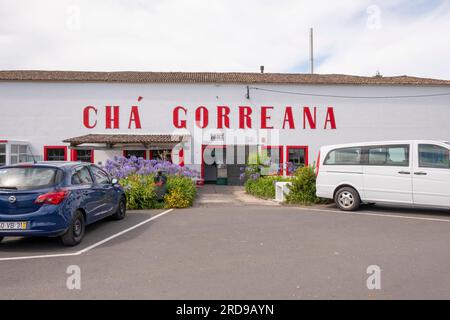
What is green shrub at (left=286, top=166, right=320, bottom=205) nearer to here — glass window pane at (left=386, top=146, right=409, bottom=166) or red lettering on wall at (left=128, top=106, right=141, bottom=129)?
glass window pane at (left=386, top=146, right=409, bottom=166)

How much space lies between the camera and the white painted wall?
61.2 ft

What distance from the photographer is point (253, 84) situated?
63.6 ft

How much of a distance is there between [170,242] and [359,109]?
1698 centimetres

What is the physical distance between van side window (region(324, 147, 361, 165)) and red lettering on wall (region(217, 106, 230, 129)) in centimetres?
1013

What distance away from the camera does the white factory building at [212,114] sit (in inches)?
734

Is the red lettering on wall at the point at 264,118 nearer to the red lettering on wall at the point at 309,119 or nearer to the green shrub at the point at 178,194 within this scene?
the red lettering on wall at the point at 309,119

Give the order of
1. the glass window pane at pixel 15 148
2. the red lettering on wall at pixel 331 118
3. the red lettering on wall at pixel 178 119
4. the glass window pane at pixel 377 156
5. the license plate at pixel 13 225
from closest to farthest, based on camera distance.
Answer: the license plate at pixel 13 225
the glass window pane at pixel 377 156
the glass window pane at pixel 15 148
the red lettering on wall at pixel 178 119
the red lettering on wall at pixel 331 118

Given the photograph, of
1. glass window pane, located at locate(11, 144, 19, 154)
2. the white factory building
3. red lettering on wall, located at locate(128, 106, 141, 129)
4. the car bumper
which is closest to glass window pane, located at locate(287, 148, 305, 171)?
the white factory building

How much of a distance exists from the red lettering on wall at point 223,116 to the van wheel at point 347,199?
10.7m

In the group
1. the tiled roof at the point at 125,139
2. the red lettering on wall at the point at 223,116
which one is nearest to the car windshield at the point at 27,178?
the tiled roof at the point at 125,139

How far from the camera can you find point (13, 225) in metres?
5.25

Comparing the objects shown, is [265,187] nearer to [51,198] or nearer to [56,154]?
[51,198]

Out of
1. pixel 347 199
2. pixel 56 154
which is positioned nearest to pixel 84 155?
pixel 56 154
